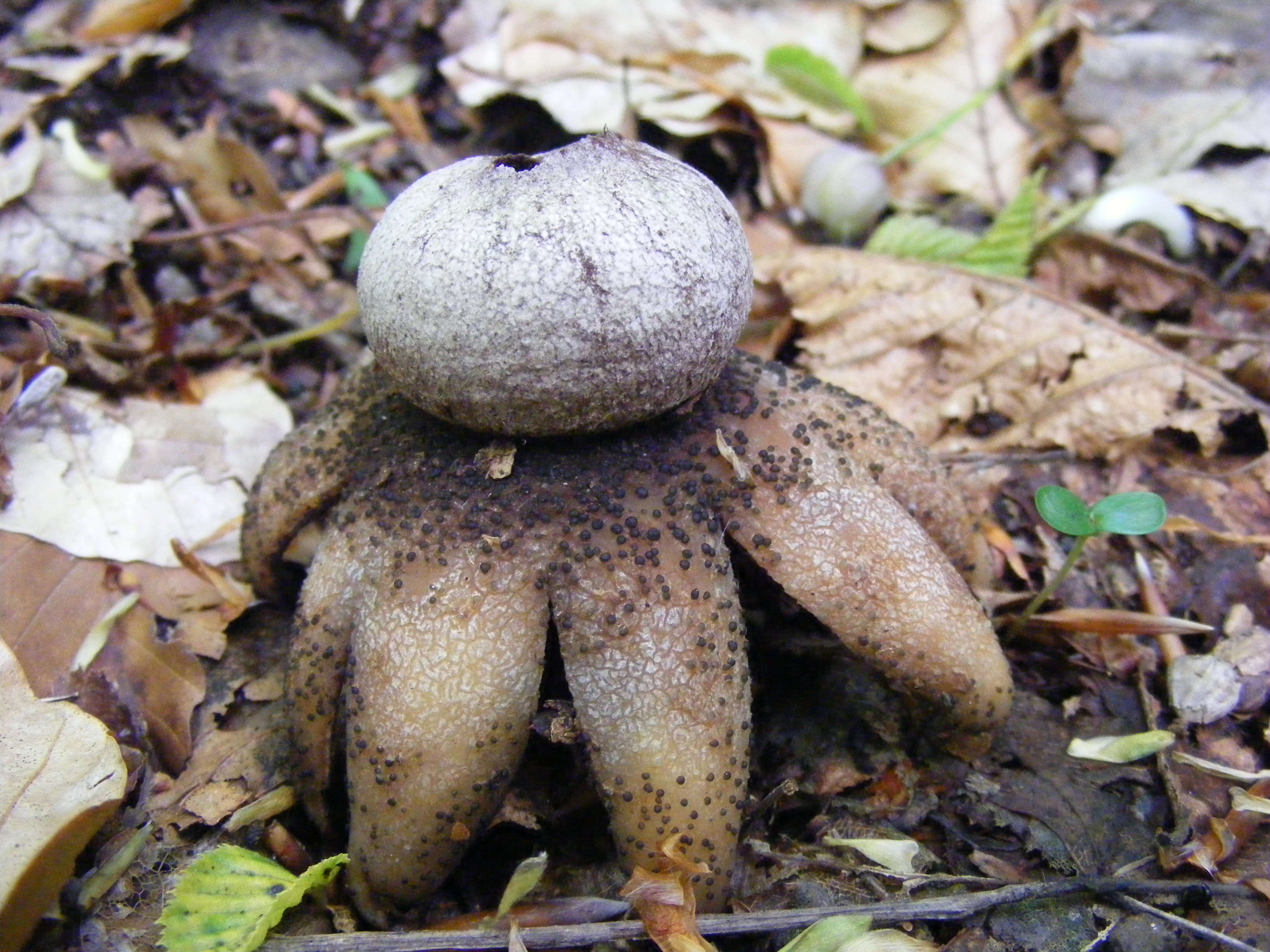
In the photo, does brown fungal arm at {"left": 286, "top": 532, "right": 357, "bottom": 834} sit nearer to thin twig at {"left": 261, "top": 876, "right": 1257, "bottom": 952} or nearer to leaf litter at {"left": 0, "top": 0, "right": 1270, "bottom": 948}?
leaf litter at {"left": 0, "top": 0, "right": 1270, "bottom": 948}

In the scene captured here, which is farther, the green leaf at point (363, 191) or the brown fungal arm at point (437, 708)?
the green leaf at point (363, 191)

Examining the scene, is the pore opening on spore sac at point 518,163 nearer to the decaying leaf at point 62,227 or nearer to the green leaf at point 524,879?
the green leaf at point 524,879

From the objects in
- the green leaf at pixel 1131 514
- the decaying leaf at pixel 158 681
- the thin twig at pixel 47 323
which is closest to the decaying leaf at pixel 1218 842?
the green leaf at pixel 1131 514

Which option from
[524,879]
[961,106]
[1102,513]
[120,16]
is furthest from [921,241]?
[120,16]

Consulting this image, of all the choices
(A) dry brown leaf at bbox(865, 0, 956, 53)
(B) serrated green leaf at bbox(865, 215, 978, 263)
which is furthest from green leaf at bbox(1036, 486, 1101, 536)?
(A) dry brown leaf at bbox(865, 0, 956, 53)

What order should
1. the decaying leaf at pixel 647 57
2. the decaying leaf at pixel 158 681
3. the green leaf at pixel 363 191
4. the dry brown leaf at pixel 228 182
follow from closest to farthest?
the decaying leaf at pixel 158 681 → the dry brown leaf at pixel 228 182 → the green leaf at pixel 363 191 → the decaying leaf at pixel 647 57

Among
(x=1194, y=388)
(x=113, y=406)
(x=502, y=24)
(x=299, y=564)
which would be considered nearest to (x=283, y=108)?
(x=502, y=24)

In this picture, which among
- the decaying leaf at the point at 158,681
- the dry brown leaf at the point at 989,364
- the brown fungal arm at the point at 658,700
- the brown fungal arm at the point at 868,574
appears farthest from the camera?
the dry brown leaf at the point at 989,364
